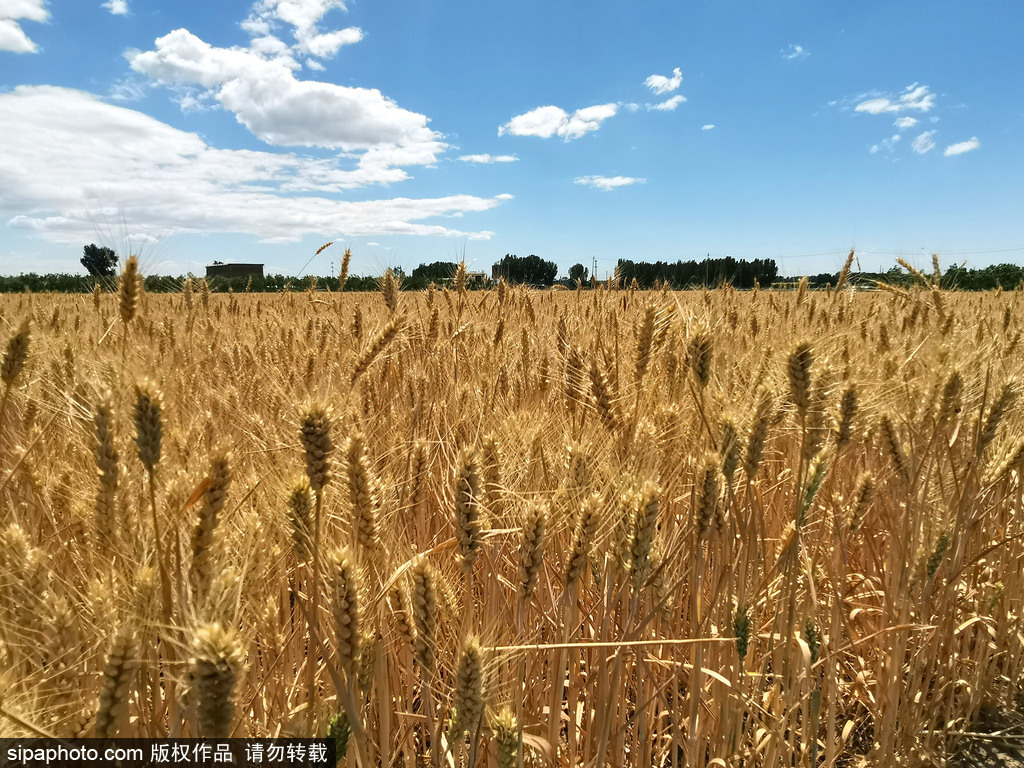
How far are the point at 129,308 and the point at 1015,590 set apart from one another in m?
3.76

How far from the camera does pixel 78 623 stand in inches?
43.1

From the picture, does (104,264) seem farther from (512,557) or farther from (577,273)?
(577,273)

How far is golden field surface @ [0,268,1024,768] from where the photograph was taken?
0.97 meters

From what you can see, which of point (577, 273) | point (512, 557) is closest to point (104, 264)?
point (512, 557)

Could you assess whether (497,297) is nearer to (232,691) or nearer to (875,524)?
(875,524)

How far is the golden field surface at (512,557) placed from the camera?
0.97m

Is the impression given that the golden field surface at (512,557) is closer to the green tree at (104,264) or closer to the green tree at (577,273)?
the green tree at (104,264)

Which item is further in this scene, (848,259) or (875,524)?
(848,259)

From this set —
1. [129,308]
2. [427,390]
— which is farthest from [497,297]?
[129,308]

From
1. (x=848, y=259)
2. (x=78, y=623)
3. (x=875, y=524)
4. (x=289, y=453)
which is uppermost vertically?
(x=848, y=259)

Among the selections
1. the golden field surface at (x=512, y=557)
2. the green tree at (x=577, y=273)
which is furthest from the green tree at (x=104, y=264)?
the green tree at (x=577, y=273)

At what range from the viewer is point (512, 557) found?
5.93 ft

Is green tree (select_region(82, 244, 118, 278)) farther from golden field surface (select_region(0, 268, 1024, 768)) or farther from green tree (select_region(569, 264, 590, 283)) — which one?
green tree (select_region(569, 264, 590, 283))

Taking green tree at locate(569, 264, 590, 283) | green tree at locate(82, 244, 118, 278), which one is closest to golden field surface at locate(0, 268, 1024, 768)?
green tree at locate(82, 244, 118, 278)
